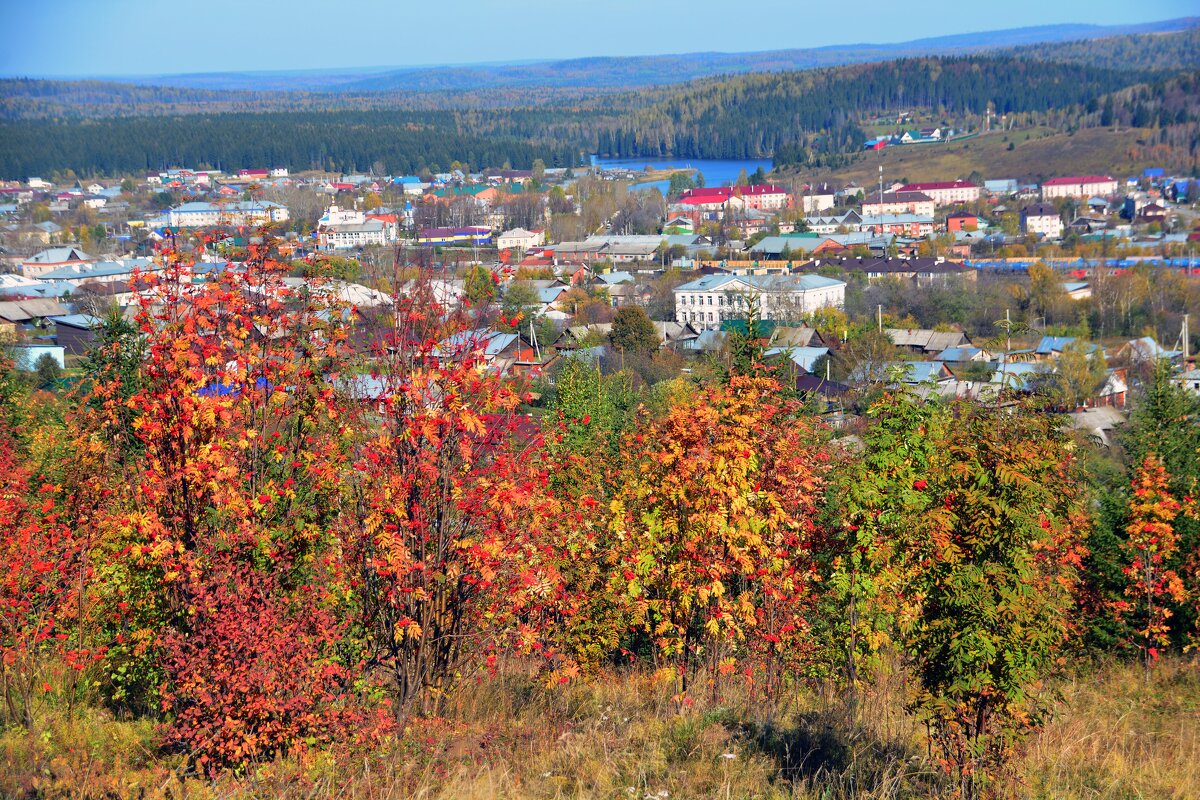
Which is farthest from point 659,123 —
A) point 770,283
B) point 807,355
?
point 807,355

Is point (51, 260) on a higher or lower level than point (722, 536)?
lower

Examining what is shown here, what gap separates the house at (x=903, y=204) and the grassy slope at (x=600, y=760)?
48963 mm

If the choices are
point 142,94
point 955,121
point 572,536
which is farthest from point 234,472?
point 142,94

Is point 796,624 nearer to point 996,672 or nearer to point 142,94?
point 996,672

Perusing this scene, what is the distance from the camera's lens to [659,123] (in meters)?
95.8

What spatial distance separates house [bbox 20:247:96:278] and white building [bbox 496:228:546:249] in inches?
569

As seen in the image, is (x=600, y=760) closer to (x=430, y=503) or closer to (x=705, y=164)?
(x=430, y=503)

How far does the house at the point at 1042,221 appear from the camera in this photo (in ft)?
144

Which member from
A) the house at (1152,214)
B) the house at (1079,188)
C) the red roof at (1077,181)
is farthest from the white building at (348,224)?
the red roof at (1077,181)

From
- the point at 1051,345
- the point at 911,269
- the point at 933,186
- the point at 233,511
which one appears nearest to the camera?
the point at 233,511

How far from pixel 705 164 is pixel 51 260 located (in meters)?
55.5

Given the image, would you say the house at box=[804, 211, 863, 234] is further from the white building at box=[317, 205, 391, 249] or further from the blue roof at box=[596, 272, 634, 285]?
the white building at box=[317, 205, 391, 249]

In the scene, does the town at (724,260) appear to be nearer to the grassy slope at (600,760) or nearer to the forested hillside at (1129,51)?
the grassy slope at (600,760)

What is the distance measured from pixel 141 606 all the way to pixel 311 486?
2.01 feet
